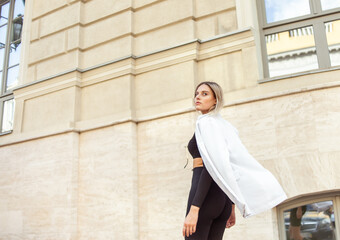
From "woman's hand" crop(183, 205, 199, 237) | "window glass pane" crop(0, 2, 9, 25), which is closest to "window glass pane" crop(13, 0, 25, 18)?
"window glass pane" crop(0, 2, 9, 25)

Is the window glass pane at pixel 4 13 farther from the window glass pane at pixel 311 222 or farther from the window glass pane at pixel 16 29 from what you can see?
the window glass pane at pixel 311 222

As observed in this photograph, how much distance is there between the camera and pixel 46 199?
239 inches

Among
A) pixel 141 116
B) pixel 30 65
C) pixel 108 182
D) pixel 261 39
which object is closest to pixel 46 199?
pixel 108 182

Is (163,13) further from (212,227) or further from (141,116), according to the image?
(212,227)

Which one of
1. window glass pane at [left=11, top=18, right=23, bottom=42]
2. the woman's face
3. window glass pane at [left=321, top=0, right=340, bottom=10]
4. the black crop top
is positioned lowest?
the black crop top

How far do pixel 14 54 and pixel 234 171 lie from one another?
726cm

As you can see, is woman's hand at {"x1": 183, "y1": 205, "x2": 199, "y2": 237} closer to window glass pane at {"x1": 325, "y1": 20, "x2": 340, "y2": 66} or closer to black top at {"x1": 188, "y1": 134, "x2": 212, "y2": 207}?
black top at {"x1": 188, "y1": 134, "x2": 212, "y2": 207}

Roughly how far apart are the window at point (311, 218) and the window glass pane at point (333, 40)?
1.80 m

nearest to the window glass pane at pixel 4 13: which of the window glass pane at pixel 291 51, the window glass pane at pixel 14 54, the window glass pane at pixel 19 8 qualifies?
the window glass pane at pixel 19 8

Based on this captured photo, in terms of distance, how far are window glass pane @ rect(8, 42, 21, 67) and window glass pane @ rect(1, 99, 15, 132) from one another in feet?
3.19

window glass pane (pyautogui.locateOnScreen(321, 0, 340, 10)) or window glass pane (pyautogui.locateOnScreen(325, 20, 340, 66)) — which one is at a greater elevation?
window glass pane (pyautogui.locateOnScreen(321, 0, 340, 10))

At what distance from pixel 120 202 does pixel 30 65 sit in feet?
11.2

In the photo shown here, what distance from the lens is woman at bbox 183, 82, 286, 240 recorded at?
7.64 feet

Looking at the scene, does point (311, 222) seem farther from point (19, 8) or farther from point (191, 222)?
point (19, 8)
